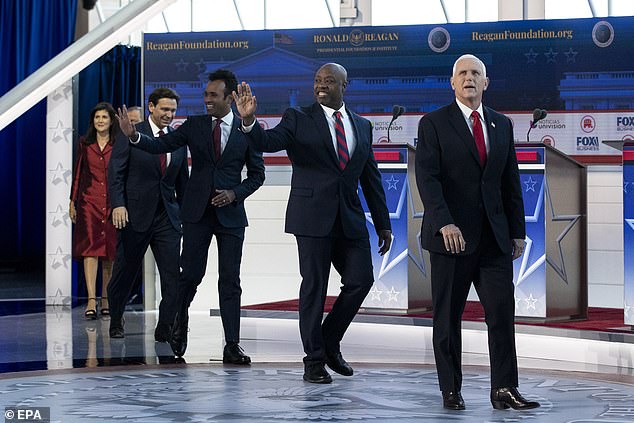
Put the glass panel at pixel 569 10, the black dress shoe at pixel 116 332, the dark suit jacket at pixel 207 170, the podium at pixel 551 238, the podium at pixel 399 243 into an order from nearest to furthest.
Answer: the dark suit jacket at pixel 207 170, the podium at pixel 551 238, the podium at pixel 399 243, the black dress shoe at pixel 116 332, the glass panel at pixel 569 10

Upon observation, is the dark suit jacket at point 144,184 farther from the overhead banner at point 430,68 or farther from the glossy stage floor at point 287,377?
the overhead banner at point 430,68

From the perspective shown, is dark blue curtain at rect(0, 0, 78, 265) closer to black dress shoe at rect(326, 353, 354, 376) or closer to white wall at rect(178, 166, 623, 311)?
white wall at rect(178, 166, 623, 311)

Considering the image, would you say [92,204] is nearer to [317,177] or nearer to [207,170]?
[207,170]

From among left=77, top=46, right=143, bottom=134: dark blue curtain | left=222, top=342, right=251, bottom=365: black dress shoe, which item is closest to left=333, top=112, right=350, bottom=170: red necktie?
left=222, top=342, right=251, bottom=365: black dress shoe

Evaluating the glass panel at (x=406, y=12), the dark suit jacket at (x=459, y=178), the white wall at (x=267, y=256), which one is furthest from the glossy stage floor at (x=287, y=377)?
the glass panel at (x=406, y=12)

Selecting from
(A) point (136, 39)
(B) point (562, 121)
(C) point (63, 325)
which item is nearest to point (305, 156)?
(C) point (63, 325)

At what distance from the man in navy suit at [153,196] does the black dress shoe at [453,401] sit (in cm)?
291

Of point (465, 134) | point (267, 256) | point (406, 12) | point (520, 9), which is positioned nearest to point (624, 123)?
point (520, 9)

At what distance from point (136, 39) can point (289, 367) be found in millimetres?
8659

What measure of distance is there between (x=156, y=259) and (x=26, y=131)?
7.26 metres

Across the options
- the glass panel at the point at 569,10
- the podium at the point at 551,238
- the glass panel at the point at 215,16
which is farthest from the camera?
the glass panel at the point at 215,16

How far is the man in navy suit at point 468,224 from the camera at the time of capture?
16.6ft

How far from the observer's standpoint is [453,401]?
5.03 meters

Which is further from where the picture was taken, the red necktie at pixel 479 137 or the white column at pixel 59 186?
the white column at pixel 59 186
